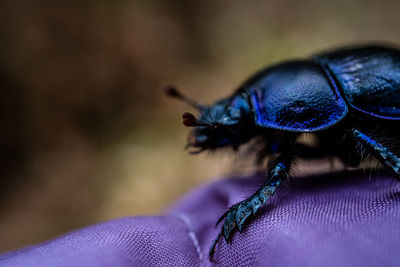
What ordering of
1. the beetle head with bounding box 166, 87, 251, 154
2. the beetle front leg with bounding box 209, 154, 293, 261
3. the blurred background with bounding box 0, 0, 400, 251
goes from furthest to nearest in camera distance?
the blurred background with bounding box 0, 0, 400, 251
the beetle head with bounding box 166, 87, 251, 154
the beetle front leg with bounding box 209, 154, 293, 261

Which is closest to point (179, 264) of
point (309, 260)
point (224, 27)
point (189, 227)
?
point (189, 227)

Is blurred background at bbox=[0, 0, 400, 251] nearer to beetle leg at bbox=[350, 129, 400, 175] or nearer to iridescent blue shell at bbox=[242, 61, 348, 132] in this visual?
iridescent blue shell at bbox=[242, 61, 348, 132]

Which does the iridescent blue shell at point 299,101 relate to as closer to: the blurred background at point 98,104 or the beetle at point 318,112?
the beetle at point 318,112

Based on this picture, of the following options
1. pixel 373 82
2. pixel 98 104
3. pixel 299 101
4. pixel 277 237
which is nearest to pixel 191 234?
pixel 277 237

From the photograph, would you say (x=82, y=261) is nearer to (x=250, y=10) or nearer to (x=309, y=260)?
(x=309, y=260)

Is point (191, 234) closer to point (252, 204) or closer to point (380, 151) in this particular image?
point (252, 204)

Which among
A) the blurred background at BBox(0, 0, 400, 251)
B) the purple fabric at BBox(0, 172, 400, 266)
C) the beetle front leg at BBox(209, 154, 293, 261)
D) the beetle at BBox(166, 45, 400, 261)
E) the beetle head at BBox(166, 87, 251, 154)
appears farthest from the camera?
the blurred background at BBox(0, 0, 400, 251)

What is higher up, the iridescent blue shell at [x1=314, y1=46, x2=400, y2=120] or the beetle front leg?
the iridescent blue shell at [x1=314, y1=46, x2=400, y2=120]

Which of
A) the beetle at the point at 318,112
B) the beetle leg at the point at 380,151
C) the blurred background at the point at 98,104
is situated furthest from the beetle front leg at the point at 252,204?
the blurred background at the point at 98,104

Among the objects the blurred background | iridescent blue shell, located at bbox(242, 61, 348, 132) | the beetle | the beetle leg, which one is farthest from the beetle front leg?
the blurred background
